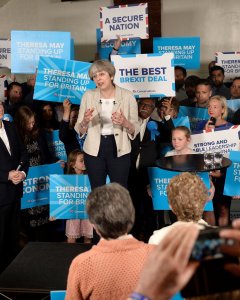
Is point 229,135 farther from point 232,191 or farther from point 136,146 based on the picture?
point 136,146

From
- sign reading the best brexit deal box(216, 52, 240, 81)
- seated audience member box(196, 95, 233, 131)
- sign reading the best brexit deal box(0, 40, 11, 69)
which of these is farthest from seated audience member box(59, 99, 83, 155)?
sign reading the best brexit deal box(216, 52, 240, 81)

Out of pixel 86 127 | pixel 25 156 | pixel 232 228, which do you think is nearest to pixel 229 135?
pixel 86 127

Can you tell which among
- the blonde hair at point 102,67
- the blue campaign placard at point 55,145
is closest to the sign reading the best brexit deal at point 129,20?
the blue campaign placard at point 55,145

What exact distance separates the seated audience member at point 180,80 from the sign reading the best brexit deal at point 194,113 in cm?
93

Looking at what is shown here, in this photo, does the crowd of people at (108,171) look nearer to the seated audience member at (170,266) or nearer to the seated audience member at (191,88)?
the seated audience member at (191,88)

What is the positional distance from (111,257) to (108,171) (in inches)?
89.7

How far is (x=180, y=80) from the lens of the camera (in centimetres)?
627

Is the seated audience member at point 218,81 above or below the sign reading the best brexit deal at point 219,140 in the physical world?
above

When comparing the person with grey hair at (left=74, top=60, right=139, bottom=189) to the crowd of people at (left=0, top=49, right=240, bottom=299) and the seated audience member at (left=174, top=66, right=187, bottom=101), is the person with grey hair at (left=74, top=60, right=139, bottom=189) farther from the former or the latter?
the seated audience member at (left=174, top=66, right=187, bottom=101)

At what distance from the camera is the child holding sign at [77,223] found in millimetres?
4499

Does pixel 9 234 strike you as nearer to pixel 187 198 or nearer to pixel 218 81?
pixel 187 198

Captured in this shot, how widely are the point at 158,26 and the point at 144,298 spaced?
841 cm

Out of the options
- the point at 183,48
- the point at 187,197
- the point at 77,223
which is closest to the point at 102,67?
the point at 77,223

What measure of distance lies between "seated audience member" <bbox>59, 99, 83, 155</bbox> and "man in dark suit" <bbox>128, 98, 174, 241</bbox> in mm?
571
